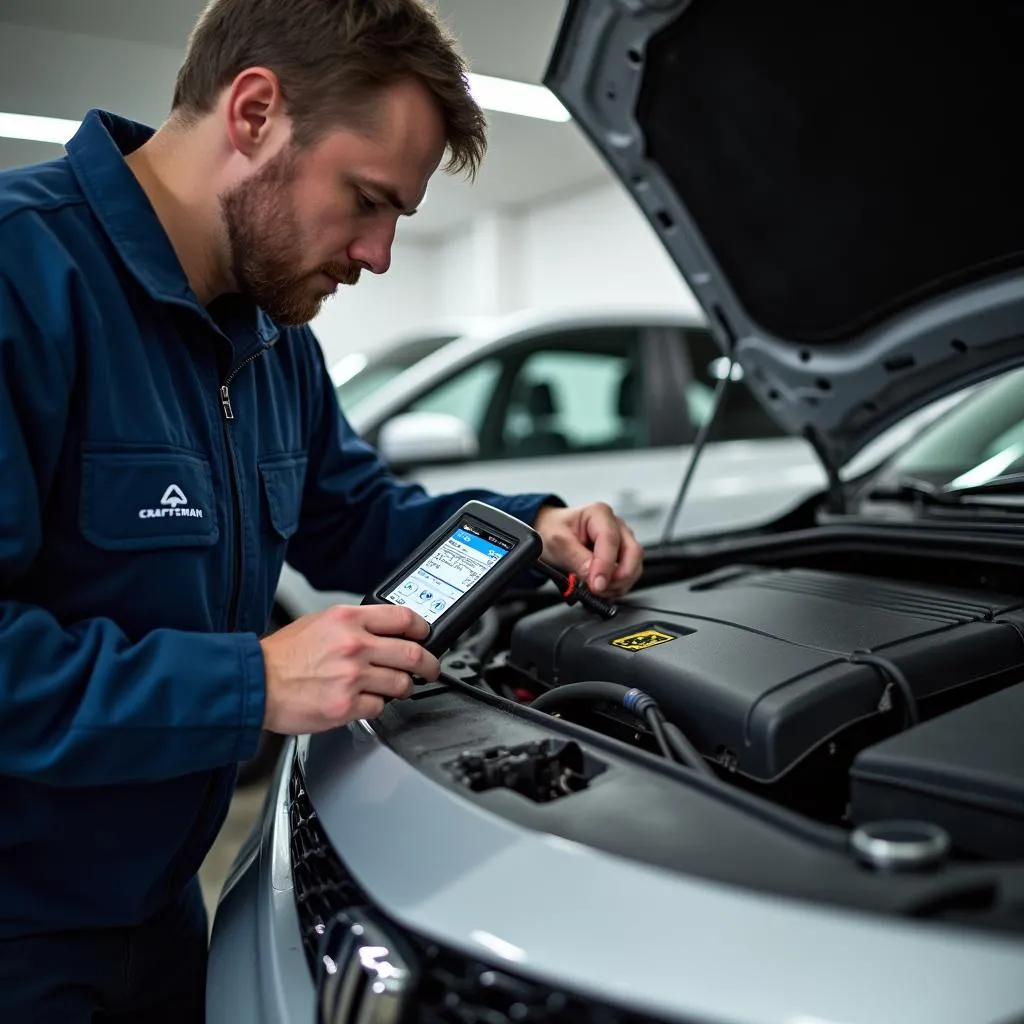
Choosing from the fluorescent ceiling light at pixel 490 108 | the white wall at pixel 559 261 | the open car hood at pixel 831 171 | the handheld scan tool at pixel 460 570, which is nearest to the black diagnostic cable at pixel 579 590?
the handheld scan tool at pixel 460 570

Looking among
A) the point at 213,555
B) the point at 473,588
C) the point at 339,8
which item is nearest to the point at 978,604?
the point at 473,588

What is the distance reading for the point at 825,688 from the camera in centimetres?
106

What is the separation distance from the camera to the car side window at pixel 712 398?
3.80 m

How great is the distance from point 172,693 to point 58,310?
0.40m

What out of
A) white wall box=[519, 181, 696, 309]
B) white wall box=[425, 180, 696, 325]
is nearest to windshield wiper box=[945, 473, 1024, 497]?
white wall box=[519, 181, 696, 309]

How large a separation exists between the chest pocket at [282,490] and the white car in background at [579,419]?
1.45 m

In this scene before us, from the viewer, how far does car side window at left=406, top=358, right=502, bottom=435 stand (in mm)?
3178

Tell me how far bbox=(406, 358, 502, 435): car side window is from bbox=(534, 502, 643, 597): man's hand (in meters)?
1.75

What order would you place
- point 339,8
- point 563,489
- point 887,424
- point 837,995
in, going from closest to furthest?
point 837,995
point 339,8
point 887,424
point 563,489

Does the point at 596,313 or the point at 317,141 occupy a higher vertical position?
the point at 317,141

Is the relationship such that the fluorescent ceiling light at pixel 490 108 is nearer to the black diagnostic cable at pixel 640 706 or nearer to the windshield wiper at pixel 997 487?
the black diagnostic cable at pixel 640 706

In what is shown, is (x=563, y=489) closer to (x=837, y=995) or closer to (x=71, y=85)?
(x=71, y=85)

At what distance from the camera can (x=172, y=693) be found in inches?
35.8

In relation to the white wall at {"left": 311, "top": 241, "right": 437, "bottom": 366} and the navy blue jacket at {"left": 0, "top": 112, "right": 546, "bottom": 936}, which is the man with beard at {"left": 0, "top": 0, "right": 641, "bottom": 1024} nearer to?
the navy blue jacket at {"left": 0, "top": 112, "right": 546, "bottom": 936}
